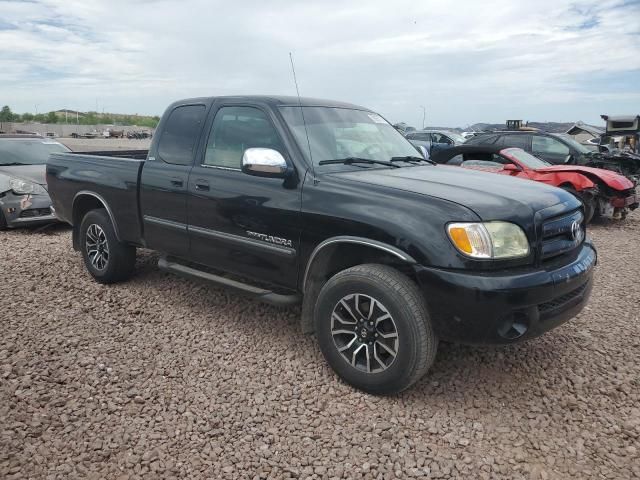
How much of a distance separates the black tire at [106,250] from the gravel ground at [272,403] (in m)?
0.50

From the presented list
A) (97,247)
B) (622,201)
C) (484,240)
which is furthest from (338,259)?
(622,201)

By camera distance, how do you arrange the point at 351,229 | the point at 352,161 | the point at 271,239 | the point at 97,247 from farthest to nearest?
the point at 97,247, the point at 352,161, the point at 271,239, the point at 351,229

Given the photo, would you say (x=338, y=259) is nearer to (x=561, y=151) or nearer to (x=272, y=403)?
(x=272, y=403)

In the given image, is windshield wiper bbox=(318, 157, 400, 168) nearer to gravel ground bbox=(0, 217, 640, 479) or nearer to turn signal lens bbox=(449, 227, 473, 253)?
turn signal lens bbox=(449, 227, 473, 253)

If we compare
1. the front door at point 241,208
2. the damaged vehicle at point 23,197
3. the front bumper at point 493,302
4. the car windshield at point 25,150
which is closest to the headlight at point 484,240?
the front bumper at point 493,302

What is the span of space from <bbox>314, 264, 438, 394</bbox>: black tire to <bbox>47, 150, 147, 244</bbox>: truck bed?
7.56 feet

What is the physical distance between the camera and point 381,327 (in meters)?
3.16

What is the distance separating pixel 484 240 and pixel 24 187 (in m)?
7.48

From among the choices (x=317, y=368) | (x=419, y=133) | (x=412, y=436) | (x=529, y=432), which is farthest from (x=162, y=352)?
(x=419, y=133)

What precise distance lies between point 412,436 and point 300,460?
65 centimetres

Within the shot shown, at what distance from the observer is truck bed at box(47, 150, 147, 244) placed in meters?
4.72

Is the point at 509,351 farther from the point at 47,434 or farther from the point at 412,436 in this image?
the point at 47,434

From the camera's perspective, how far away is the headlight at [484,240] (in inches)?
112

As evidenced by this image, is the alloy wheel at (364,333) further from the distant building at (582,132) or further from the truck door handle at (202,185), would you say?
the distant building at (582,132)
